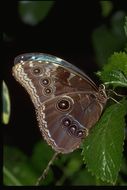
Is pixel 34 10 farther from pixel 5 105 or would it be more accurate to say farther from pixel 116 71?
pixel 116 71

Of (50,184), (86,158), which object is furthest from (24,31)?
(86,158)

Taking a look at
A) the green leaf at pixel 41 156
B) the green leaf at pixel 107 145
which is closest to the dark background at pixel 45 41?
the green leaf at pixel 41 156

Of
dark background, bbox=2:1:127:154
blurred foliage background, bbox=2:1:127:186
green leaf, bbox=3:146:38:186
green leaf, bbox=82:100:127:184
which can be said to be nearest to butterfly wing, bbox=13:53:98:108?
green leaf, bbox=82:100:127:184

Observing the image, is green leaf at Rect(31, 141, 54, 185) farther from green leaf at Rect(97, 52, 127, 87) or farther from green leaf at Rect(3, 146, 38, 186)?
green leaf at Rect(97, 52, 127, 87)

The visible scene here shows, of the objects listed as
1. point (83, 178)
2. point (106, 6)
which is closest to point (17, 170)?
point (83, 178)

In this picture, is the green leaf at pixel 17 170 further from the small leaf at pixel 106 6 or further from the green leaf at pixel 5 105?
the small leaf at pixel 106 6

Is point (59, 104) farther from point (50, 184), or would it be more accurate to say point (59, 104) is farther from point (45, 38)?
point (45, 38)

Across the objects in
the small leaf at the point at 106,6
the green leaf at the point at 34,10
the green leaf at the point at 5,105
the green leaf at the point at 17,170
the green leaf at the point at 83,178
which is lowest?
A: the green leaf at the point at 83,178
